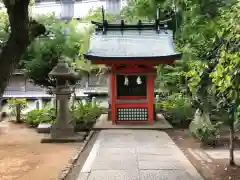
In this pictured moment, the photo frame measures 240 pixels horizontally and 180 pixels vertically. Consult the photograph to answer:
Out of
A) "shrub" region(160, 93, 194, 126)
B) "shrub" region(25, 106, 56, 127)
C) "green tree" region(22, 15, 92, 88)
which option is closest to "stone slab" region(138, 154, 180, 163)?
"shrub" region(160, 93, 194, 126)

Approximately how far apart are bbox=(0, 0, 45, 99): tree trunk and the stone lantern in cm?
733

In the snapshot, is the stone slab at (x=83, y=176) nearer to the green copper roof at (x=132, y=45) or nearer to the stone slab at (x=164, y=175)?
the stone slab at (x=164, y=175)

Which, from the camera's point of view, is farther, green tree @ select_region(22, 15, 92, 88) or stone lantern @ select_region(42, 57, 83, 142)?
green tree @ select_region(22, 15, 92, 88)

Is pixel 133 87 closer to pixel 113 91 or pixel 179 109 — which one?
pixel 113 91

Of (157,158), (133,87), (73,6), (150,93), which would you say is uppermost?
(73,6)

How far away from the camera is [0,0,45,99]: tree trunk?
4.00 m

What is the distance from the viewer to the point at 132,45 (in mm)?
14172

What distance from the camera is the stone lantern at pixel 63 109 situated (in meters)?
11.4

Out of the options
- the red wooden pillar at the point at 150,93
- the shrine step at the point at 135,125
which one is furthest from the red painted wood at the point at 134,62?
the shrine step at the point at 135,125

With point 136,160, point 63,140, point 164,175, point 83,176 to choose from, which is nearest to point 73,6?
point 63,140

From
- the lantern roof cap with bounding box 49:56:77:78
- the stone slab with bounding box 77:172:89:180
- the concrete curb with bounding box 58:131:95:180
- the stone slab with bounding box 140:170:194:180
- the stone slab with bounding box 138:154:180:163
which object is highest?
the lantern roof cap with bounding box 49:56:77:78

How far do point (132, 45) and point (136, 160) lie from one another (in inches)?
280

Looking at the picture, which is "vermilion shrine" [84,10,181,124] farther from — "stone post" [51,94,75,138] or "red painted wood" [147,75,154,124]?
"stone post" [51,94,75,138]

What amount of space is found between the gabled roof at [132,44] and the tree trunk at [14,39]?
29.6 feet
